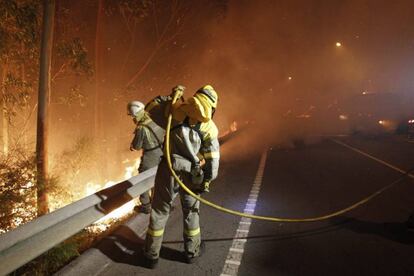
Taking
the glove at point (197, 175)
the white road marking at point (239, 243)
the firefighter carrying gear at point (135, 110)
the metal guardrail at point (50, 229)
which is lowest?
the white road marking at point (239, 243)

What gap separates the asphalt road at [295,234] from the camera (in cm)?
387

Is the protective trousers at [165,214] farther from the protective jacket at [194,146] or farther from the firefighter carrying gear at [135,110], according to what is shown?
the firefighter carrying gear at [135,110]

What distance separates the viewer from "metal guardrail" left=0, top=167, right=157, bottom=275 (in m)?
2.70

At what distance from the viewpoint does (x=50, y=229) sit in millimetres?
3121

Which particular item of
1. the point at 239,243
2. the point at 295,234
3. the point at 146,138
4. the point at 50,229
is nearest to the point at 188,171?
the point at 239,243

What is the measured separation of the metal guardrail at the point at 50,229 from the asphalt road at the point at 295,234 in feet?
1.69

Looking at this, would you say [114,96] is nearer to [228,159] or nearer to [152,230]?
[228,159]

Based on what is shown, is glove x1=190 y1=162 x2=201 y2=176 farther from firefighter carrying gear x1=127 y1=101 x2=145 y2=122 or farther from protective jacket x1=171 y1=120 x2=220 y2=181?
firefighter carrying gear x1=127 y1=101 x2=145 y2=122

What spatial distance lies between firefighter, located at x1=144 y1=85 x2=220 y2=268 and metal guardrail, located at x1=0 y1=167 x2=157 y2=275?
604 millimetres

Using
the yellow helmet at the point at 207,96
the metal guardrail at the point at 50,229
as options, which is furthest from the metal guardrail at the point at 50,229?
the yellow helmet at the point at 207,96

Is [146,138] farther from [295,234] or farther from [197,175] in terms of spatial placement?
[295,234]

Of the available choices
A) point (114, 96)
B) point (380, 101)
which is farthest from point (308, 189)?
point (380, 101)

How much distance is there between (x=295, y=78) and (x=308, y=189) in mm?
50568

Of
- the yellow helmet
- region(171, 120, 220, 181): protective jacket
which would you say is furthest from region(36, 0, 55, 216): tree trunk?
the yellow helmet
